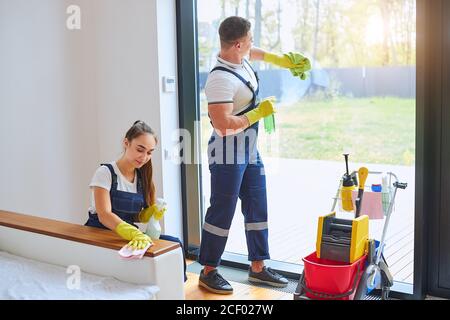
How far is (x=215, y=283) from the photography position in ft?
9.73

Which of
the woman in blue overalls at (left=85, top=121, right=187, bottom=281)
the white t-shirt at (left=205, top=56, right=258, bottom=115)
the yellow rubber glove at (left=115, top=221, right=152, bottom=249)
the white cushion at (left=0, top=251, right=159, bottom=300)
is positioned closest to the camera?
the white cushion at (left=0, top=251, right=159, bottom=300)

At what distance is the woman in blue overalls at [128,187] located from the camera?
2.24 m

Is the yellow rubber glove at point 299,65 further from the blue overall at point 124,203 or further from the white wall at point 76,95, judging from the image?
the blue overall at point 124,203

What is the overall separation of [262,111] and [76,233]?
1.13m

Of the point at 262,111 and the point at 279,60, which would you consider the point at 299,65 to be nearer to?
the point at 279,60

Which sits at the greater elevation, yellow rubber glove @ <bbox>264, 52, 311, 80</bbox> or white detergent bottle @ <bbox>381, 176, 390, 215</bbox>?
yellow rubber glove @ <bbox>264, 52, 311, 80</bbox>

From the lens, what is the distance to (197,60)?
3.42 metres

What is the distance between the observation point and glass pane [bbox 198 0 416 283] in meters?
2.75

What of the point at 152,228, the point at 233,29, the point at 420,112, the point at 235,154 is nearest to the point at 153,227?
the point at 152,228

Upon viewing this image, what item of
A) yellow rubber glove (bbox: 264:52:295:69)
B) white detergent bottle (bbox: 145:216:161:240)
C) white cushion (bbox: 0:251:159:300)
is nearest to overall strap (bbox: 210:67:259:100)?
yellow rubber glove (bbox: 264:52:295:69)

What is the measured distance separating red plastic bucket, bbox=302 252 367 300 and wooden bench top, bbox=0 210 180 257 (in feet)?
2.36

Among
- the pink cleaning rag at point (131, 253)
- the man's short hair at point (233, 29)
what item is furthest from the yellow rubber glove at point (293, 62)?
the pink cleaning rag at point (131, 253)

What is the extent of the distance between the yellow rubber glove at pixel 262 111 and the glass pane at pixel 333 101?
1.38ft

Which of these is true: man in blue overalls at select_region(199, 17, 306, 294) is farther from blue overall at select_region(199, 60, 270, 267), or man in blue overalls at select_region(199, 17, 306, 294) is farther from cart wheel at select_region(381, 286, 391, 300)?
cart wheel at select_region(381, 286, 391, 300)
